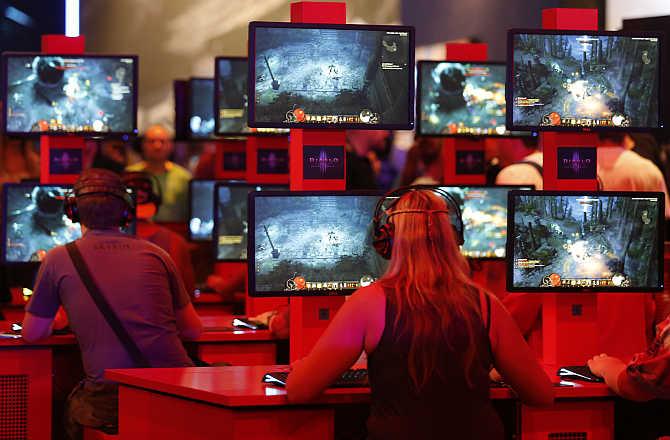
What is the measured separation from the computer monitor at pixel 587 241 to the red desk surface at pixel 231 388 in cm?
57

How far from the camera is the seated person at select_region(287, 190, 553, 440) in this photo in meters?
3.67

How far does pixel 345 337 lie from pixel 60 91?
3.10 metres

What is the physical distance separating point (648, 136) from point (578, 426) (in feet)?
13.1

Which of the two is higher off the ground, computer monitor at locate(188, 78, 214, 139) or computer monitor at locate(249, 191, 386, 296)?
computer monitor at locate(188, 78, 214, 139)

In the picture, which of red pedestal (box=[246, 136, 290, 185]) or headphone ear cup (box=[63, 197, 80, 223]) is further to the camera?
red pedestal (box=[246, 136, 290, 185])

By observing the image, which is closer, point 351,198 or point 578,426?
point 578,426

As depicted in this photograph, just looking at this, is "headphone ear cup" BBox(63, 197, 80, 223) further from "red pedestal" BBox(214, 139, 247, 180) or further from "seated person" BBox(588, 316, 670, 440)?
"red pedestal" BBox(214, 139, 247, 180)

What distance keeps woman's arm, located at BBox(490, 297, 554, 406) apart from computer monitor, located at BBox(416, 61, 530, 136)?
131 inches

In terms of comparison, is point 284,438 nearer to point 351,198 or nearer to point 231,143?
point 351,198

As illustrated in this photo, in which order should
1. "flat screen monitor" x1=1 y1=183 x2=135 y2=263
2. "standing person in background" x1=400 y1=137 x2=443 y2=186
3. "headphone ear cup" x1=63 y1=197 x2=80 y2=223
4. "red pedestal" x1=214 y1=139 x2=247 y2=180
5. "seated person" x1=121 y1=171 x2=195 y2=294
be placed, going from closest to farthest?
"headphone ear cup" x1=63 y1=197 x2=80 y2=223 < "flat screen monitor" x1=1 y1=183 x2=135 y2=263 < "seated person" x1=121 y1=171 x2=195 y2=294 < "red pedestal" x1=214 y1=139 x2=247 y2=180 < "standing person in background" x1=400 y1=137 x2=443 y2=186

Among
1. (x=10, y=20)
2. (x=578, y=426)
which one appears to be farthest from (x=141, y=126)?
(x=578, y=426)

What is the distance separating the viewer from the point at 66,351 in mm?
5527

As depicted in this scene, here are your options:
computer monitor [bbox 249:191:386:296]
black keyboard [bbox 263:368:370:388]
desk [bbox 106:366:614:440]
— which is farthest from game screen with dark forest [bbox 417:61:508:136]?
black keyboard [bbox 263:368:370:388]

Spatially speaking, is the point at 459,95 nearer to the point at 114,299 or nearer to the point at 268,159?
the point at 268,159
